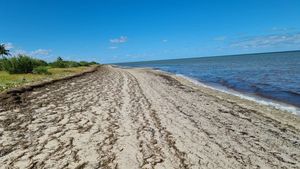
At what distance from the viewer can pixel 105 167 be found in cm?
457

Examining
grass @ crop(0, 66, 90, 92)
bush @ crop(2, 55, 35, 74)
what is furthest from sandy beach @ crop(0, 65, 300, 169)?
bush @ crop(2, 55, 35, 74)

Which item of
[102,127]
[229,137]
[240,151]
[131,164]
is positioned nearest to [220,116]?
[229,137]

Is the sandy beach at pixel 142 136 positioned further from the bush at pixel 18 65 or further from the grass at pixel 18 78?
the bush at pixel 18 65

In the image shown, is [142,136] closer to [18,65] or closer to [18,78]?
[18,78]

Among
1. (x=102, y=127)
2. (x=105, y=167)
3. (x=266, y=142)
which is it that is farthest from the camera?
(x=102, y=127)

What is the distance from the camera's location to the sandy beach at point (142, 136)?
4883 millimetres

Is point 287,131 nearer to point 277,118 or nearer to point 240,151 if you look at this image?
point 277,118

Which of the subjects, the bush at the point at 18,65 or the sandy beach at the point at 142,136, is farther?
the bush at the point at 18,65

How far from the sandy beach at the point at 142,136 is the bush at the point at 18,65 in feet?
58.6

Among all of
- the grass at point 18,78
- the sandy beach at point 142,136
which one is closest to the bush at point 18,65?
the grass at point 18,78

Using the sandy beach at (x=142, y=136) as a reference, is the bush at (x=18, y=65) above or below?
above

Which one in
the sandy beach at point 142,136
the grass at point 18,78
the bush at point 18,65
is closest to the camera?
the sandy beach at point 142,136

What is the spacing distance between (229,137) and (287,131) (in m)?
2.24

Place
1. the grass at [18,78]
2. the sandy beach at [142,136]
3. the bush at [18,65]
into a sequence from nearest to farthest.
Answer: the sandy beach at [142,136], the grass at [18,78], the bush at [18,65]
